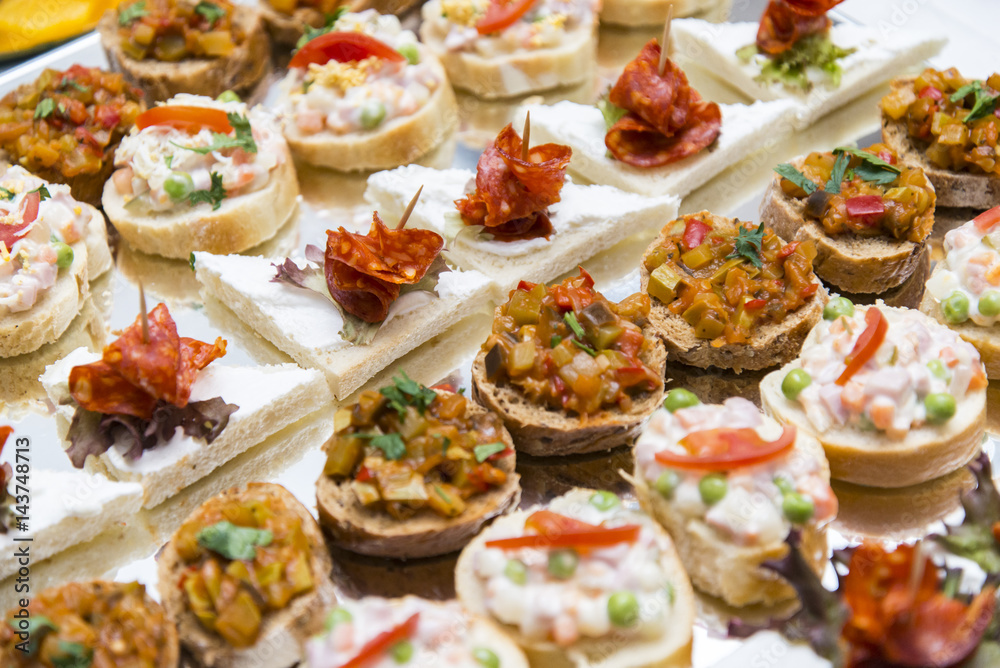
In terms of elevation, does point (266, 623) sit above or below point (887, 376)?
below

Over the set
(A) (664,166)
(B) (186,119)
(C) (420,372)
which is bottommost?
(C) (420,372)

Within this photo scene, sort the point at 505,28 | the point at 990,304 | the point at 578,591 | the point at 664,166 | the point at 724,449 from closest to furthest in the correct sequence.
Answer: the point at 578,591 → the point at 724,449 → the point at 990,304 → the point at 664,166 → the point at 505,28

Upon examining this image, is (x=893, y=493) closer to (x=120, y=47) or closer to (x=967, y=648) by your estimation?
(x=967, y=648)

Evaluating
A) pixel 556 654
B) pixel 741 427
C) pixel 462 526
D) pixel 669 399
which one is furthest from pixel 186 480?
pixel 741 427

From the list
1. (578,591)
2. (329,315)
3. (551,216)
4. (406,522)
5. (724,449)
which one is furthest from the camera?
(551,216)

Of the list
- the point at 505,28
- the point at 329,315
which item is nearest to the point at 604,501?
the point at 329,315

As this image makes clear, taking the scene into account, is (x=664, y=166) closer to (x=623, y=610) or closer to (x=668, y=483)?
(x=668, y=483)

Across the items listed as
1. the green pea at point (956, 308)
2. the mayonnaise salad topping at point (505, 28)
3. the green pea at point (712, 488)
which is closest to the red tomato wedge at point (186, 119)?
the mayonnaise salad topping at point (505, 28)

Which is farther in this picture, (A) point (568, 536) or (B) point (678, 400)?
(B) point (678, 400)
